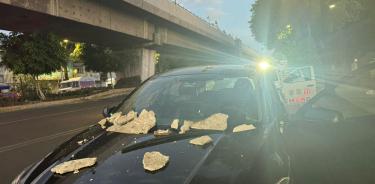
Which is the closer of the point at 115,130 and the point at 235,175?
the point at 235,175

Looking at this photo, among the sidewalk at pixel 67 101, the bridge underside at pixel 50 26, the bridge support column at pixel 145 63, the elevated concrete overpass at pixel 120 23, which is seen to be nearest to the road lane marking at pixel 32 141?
the elevated concrete overpass at pixel 120 23

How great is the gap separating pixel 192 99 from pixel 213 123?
0.87m

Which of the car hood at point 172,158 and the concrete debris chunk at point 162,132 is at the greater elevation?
the concrete debris chunk at point 162,132

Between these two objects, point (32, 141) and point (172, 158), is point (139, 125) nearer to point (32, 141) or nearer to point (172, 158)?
point (172, 158)

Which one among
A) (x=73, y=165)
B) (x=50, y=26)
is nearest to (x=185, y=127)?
(x=73, y=165)

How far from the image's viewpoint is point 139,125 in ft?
12.2

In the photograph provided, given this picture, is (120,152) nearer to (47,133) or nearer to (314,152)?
(314,152)

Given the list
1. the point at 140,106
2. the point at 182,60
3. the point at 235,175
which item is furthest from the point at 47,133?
the point at 182,60

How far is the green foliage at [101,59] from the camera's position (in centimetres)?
5028

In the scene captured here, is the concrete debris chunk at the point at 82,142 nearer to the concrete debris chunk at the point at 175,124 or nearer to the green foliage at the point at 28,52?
the concrete debris chunk at the point at 175,124

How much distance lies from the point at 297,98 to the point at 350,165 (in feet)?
37.5

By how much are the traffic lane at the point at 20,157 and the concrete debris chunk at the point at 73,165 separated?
435 cm

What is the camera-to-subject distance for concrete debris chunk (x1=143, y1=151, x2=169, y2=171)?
2.66 meters

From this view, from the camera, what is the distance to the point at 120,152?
3039 mm
